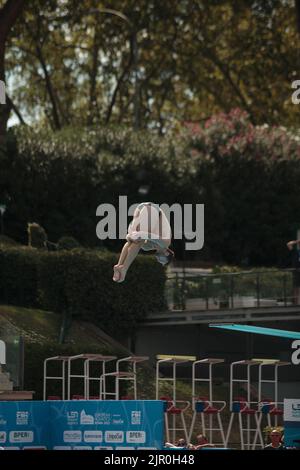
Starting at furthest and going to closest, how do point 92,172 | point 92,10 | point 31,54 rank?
1. point 31,54
2. point 92,10
3. point 92,172

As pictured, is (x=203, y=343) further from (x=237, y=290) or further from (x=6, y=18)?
(x=6, y=18)

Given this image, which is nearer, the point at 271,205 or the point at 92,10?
the point at 271,205

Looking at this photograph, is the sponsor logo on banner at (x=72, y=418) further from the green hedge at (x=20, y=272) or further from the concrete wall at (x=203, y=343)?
the green hedge at (x=20, y=272)

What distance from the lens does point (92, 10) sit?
83750mm

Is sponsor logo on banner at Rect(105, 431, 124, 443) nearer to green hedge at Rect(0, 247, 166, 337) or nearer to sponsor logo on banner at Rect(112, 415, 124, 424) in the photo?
sponsor logo on banner at Rect(112, 415, 124, 424)

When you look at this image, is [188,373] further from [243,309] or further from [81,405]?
[81,405]

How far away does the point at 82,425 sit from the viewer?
1462 inches

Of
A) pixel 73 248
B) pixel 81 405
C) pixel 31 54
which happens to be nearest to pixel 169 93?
pixel 31 54

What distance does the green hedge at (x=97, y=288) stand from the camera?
199ft

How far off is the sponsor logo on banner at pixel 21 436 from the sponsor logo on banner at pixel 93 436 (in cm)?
133

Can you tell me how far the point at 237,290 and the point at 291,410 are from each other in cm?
1944

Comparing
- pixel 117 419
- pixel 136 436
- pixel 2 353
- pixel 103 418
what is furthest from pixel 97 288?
pixel 136 436

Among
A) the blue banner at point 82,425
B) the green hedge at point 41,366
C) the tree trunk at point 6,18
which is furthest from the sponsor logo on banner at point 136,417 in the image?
the tree trunk at point 6,18

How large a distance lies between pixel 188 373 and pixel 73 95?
35.7m
